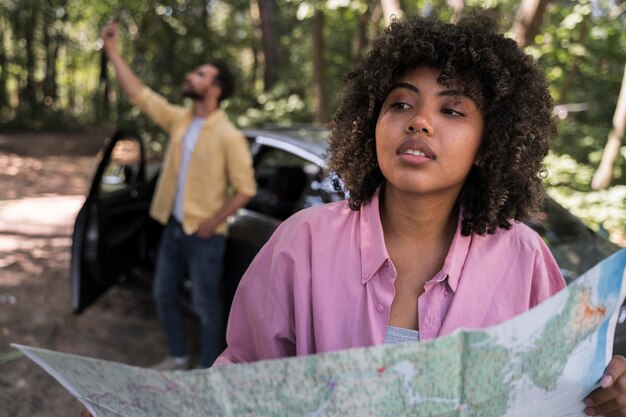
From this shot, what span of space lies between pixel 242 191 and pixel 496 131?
6.93ft

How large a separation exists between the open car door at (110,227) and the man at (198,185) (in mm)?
408

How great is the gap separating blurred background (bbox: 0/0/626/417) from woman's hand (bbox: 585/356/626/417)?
84 cm

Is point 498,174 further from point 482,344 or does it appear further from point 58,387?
point 58,387

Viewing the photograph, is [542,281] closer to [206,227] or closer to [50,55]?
[206,227]

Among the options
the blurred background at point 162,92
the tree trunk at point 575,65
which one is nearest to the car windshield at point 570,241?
the blurred background at point 162,92

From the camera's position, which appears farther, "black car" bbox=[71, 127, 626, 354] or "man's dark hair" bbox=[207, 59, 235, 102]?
"man's dark hair" bbox=[207, 59, 235, 102]

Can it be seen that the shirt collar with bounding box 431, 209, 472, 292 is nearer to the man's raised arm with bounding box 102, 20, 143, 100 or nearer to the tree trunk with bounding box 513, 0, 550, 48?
the man's raised arm with bounding box 102, 20, 143, 100

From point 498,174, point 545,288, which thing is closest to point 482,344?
point 545,288

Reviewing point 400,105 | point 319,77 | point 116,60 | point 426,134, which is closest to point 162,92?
point 319,77

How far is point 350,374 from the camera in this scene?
789 mm

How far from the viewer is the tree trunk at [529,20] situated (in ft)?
16.2

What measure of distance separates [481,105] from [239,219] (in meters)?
2.57

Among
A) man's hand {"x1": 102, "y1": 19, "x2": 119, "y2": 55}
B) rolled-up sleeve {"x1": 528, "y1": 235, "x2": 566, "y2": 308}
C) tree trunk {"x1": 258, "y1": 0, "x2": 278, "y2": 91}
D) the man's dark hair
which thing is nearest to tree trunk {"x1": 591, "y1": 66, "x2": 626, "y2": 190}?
the man's dark hair

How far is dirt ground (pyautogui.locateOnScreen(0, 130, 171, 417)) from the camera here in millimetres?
3246
